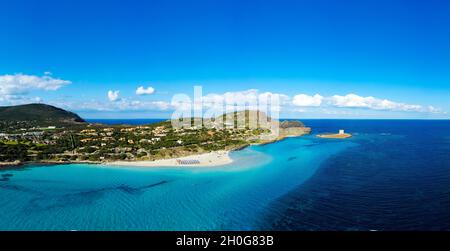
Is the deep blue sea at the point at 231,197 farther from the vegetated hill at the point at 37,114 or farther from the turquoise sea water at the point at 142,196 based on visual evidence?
the vegetated hill at the point at 37,114

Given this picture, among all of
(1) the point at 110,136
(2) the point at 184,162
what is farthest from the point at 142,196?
(1) the point at 110,136

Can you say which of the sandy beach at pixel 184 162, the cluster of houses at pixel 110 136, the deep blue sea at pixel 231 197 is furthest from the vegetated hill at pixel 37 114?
the deep blue sea at pixel 231 197

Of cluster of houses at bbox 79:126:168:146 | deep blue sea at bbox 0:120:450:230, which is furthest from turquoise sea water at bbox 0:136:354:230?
cluster of houses at bbox 79:126:168:146

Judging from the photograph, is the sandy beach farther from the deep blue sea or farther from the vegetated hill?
the vegetated hill

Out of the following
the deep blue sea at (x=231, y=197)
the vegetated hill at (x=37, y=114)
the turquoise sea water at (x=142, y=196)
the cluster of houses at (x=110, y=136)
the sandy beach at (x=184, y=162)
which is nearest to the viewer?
the deep blue sea at (x=231, y=197)
